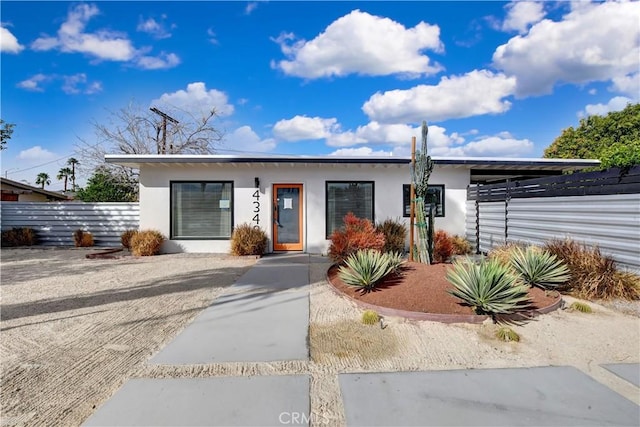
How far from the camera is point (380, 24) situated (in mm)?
10391

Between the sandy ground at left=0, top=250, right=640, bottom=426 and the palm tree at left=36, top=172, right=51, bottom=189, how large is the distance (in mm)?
47605

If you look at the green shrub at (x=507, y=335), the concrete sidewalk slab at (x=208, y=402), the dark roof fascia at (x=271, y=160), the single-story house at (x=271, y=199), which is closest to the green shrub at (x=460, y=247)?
the single-story house at (x=271, y=199)

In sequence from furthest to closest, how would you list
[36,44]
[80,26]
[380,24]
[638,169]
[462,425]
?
[36,44], [380,24], [80,26], [638,169], [462,425]

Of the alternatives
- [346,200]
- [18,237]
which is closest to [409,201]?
[346,200]

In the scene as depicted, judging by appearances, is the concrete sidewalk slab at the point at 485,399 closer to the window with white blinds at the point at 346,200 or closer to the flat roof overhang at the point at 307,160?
the flat roof overhang at the point at 307,160

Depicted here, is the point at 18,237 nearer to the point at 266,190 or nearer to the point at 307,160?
the point at 266,190

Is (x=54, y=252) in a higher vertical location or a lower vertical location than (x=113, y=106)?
lower

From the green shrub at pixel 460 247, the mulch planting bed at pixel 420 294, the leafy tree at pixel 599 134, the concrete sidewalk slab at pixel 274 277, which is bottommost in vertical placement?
the concrete sidewalk slab at pixel 274 277

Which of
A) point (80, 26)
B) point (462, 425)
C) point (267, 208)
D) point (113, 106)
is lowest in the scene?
point (462, 425)

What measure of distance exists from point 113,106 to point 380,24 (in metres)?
17.9

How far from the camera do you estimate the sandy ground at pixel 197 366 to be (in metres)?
2.67

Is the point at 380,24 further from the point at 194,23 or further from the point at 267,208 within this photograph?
the point at 267,208

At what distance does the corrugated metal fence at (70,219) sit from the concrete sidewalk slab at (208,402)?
11.0 metres

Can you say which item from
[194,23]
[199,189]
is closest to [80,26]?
[194,23]
